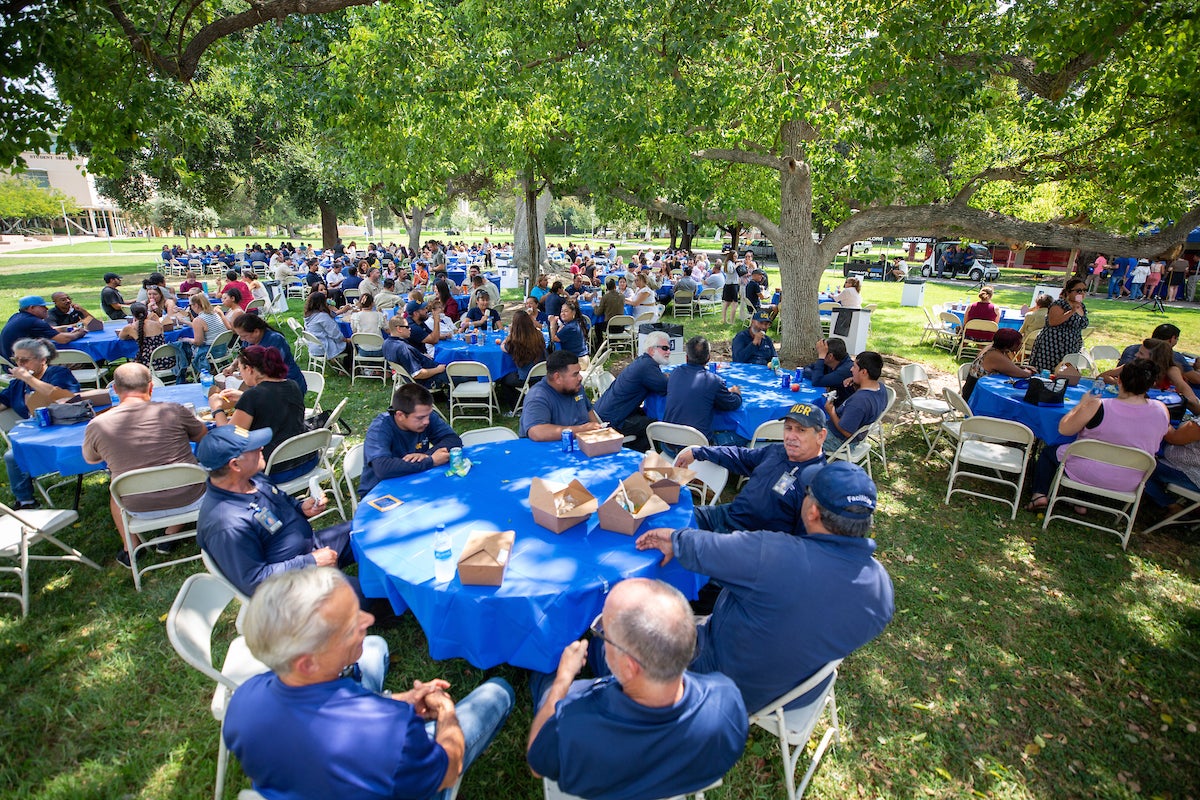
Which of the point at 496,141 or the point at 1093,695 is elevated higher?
the point at 496,141

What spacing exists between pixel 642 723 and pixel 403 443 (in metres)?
3.01

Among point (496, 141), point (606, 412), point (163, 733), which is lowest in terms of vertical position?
point (163, 733)

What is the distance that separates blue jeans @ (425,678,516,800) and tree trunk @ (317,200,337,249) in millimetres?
31883

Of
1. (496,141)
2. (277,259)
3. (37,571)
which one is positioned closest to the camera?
(37,571)

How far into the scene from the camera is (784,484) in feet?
11.5

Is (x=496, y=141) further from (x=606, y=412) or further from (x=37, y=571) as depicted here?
(x=37, y=571)

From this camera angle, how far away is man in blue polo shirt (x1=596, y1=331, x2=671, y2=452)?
228 inches

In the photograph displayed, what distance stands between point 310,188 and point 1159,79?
30.2 m

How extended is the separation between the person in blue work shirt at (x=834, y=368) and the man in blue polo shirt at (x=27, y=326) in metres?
10.4

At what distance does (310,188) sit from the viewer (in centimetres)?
2731

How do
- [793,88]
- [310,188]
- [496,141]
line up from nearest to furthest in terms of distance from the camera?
[793,88], [496,141], [310,188]

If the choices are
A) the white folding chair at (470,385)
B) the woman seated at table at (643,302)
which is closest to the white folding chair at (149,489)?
the white folding chair at (470,385)

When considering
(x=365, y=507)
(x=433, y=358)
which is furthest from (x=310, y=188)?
(x=365, y=507)

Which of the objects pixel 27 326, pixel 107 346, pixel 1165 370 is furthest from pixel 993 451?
pixel 27 326
